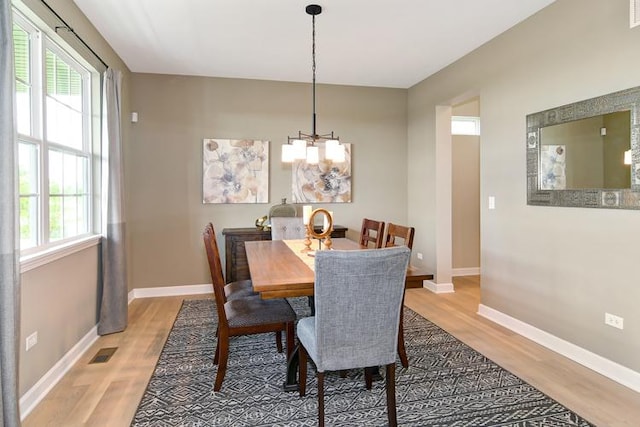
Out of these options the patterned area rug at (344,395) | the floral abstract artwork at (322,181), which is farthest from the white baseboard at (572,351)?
the floral abstract artwork at (322,181)

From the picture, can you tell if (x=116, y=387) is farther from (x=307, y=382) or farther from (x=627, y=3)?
(x=627, y=3)

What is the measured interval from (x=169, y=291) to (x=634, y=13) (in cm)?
491

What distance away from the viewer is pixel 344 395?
2262 mm

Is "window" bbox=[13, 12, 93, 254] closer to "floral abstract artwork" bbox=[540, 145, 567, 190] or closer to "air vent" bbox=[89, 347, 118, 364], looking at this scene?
"air vent" bbox=[89, 347, 118, 364]

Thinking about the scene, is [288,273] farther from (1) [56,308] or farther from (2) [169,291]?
(2) [169,291]

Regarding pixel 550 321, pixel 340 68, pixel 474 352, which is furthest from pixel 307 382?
pixel 340 68

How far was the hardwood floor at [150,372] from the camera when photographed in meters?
2.06

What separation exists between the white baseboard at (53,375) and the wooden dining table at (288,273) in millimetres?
1438

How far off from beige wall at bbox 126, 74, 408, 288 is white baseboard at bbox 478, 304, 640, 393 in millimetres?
1756

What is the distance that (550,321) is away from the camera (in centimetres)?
297

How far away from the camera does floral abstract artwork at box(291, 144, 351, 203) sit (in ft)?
15.9

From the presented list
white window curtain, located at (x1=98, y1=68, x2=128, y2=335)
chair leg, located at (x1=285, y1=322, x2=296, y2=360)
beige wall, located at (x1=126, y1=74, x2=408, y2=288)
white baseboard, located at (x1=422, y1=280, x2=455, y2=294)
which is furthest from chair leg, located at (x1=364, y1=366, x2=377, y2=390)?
beige wall, located at (x1=126, y1=74, x2=408, y2=288)

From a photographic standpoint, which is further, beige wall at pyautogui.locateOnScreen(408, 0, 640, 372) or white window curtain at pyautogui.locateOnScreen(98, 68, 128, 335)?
white window curtain at pyautogui.locateOnScreen(98, 68, 128, 335)

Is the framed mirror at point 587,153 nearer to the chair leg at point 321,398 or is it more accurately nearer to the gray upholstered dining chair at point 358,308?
the gray upholstered dining chair at point 358,308
